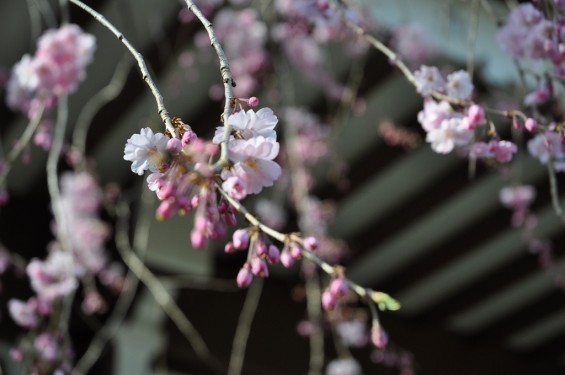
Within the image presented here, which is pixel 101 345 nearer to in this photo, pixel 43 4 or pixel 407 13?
pixel 43 4

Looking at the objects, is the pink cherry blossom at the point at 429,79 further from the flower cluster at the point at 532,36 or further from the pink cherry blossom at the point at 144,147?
the pink cherry blossom at the point at 144,147

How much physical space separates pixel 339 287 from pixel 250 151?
0.99ft

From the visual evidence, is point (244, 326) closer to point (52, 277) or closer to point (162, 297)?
point (162, 297)

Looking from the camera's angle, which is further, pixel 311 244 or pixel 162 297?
pixel 162 297

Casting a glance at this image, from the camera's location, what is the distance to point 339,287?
3.30 feet

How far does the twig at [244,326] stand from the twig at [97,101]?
2.94 feet

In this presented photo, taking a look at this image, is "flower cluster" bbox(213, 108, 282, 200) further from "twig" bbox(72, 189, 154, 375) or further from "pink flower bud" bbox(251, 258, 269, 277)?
"twig" bbox(72, 189, 154, 375)

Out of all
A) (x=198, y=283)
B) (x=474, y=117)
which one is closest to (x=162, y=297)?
(x=198, y=283)

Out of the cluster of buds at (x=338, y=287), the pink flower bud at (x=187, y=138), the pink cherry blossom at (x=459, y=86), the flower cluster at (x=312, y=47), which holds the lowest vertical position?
the cluster of buds at (x=338, y=287)

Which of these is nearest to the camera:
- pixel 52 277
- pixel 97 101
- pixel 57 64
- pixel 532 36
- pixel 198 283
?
pixel 532 36

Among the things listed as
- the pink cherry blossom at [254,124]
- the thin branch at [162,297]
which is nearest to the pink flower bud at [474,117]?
the pink cherry blossom at [254,124]

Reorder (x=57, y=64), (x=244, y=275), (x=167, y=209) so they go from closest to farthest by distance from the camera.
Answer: (x=167, y=209)
(x=244, y=275)
(x=57, y=64)

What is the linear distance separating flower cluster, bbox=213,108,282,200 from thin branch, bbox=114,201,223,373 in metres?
2.00

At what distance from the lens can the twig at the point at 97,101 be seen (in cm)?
249
